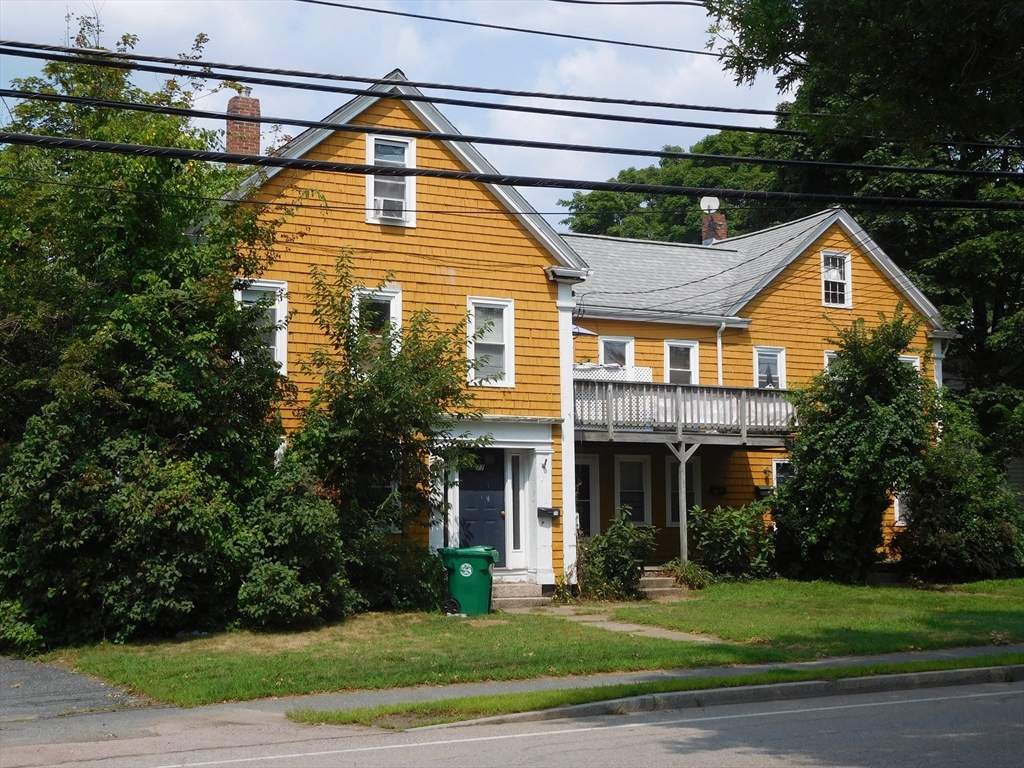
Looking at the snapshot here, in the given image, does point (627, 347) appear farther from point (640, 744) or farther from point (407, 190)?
point (640, 744)

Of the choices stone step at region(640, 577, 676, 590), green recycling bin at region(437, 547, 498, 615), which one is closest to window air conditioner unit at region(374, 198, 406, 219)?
green recycling bin at region(437, 547, 498, 615)

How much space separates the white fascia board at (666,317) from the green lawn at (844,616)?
263 inches

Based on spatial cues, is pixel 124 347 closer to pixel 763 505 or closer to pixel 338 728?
pixel 338 728

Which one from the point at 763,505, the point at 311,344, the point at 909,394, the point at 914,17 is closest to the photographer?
the point at 914,17

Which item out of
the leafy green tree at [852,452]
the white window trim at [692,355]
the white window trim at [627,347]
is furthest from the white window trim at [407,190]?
the leafy green tree at [852,452]

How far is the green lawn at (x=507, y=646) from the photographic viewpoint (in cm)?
1242

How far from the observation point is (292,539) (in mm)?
16141

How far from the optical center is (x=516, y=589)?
20.8 metres

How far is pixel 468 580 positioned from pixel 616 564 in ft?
13.1

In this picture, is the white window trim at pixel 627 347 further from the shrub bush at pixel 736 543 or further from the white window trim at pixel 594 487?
the shrub bush at pixel 736 543

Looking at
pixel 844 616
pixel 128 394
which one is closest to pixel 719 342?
pixel 844 616

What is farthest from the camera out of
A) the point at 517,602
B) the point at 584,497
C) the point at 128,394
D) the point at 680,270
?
the point at 680,270

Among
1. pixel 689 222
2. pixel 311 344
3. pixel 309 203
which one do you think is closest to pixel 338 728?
pixel 311 344

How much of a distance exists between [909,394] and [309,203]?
1237cm
